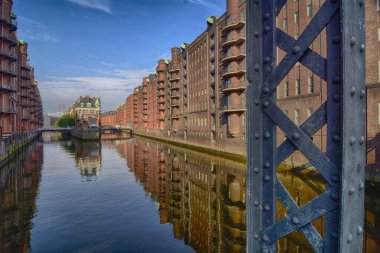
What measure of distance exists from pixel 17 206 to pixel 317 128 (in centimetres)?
2055

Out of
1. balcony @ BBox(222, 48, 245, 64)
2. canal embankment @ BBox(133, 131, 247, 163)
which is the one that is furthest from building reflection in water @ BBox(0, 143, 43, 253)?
balcony @ BBox(222, 48, 245, 64)

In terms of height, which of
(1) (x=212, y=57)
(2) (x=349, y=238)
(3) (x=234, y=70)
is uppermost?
(1) (x=212, y=57)

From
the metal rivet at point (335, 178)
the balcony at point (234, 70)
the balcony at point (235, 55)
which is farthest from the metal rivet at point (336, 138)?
the balcony at point (235, 55)

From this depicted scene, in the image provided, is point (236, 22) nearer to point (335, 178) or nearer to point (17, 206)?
point (17, 206)

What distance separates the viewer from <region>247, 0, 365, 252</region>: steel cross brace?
6.18 ft

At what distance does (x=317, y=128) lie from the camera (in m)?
2.03

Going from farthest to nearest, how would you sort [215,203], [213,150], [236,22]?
[213,150] → [236,22] → [215,203]

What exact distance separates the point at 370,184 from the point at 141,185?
1787 centimetres

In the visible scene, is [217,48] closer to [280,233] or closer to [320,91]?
[320,91]

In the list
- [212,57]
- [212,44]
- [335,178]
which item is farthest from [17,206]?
[212,44]

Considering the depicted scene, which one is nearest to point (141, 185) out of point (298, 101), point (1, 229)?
point (1, 229)

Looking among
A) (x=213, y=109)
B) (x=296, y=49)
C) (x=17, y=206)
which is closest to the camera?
(x=296, y=49)

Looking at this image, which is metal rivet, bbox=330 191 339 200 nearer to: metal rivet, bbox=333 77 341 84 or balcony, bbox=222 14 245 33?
metal rivet, bbox=333 77 341 84

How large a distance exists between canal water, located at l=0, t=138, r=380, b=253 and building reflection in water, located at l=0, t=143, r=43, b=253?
43mm
